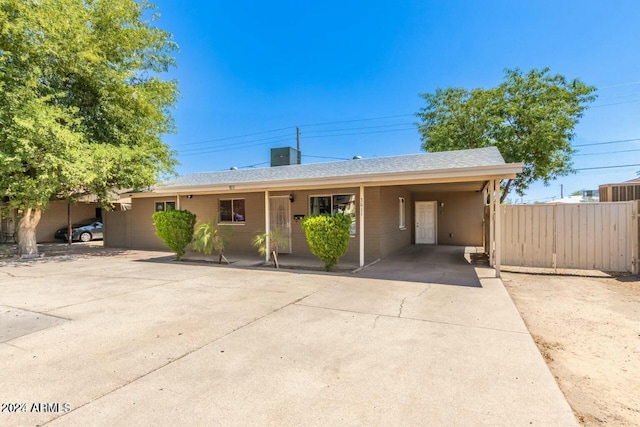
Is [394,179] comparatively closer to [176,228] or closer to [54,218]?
[176,228]

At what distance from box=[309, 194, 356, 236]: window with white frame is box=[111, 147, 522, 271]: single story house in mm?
33

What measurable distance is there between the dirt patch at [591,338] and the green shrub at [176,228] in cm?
915

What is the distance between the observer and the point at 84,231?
17984mm

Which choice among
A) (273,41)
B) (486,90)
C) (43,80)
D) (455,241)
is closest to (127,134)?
(43,80)

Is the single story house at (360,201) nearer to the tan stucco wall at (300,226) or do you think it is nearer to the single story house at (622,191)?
the tan stucco wall at (300,226)

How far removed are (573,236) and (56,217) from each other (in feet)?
79.5

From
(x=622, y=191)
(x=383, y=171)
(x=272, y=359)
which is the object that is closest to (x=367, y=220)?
(x=383, y=171)

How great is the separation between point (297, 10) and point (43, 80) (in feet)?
32.6

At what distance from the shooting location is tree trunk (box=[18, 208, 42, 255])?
11.5 m

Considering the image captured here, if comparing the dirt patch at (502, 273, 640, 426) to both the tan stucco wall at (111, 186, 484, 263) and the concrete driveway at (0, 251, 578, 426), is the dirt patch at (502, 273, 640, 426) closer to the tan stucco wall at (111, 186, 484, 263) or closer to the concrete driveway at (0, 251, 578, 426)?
the concrete driveway at (0, 251, 578, 426)

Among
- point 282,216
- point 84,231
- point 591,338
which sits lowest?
point 591,338

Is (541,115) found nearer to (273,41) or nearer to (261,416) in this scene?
(273,41)

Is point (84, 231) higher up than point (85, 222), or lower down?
lower down

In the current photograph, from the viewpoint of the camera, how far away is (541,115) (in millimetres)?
15539
